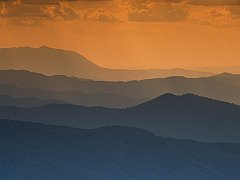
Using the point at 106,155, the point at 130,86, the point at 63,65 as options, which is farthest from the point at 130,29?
the point at 106,155

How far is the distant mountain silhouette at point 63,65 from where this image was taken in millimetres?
2406

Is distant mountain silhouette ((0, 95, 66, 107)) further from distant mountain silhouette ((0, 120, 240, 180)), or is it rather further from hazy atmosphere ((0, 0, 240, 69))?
hazy atmosphere ((0, 0, 240, 69))

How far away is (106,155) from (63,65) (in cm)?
57

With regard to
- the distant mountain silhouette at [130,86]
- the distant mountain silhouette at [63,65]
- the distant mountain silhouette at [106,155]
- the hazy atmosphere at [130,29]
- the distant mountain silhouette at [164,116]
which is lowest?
the distant mountain silhouette at [106,155]

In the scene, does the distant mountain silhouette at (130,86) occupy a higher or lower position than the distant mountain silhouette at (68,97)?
higher

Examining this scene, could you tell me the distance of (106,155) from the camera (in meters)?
2.29

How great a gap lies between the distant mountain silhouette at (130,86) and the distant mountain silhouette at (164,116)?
34mm

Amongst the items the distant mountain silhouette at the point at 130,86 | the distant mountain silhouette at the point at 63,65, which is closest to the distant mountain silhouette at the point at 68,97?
the distant mountain silhouette at the point at 130,86

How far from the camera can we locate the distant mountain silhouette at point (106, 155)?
2234 millimetres

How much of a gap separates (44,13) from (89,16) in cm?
26

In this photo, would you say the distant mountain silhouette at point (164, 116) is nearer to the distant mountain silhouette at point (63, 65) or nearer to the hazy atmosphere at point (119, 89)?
the hazy atmosphere at point (119, 89)

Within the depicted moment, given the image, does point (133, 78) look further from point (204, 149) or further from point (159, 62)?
point (204, 149)

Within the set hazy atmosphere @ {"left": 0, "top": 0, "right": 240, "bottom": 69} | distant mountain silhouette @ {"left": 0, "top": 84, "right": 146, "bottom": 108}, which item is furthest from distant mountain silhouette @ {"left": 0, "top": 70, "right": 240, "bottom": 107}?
hazy atmosphere @ {"left": 0, "top": 0, "right": 240, "bottom": 69}

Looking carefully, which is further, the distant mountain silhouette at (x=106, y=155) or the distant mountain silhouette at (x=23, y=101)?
the distant mountain silhouette at (x=23, y=101)
